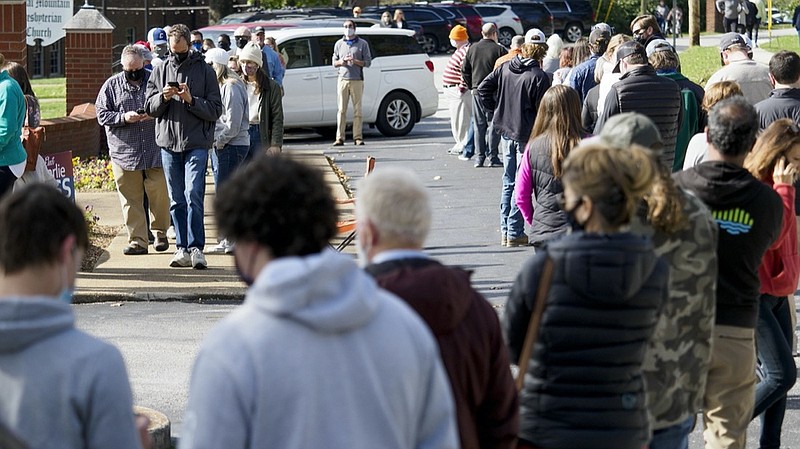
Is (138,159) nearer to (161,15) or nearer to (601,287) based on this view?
(601,287)

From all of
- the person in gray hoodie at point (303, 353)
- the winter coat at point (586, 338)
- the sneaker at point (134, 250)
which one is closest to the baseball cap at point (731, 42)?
the sneaker at point (134, 250)

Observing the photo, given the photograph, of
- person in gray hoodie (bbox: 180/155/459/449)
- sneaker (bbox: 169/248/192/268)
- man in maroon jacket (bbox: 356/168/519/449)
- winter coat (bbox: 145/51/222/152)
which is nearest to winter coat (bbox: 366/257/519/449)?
man in maroon jacket (bbox: 356/168/519/449)

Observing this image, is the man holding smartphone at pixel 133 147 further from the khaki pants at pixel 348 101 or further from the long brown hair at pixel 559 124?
the khaki pants at pixel 348 101

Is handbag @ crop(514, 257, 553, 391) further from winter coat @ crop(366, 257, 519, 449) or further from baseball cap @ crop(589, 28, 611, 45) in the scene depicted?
baseball cap @ crop(589, 28, 611, 45)

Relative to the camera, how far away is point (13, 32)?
13.9 m

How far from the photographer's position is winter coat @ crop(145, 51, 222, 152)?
10.5 metres

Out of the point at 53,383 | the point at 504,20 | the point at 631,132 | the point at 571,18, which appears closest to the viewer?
the point at 53,383

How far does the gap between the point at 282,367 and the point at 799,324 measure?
6924mm

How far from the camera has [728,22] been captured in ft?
120

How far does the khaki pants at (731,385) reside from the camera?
17.2 ft

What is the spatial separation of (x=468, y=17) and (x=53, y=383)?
153ft

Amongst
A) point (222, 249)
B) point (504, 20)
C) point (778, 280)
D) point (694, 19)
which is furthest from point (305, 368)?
point (504, 20)

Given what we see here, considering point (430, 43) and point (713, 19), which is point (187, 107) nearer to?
point (430, 43)

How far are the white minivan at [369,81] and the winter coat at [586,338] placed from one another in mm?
17144
